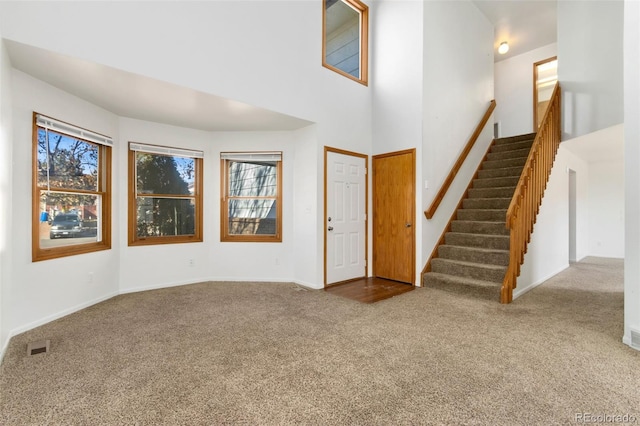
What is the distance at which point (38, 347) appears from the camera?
240 cm

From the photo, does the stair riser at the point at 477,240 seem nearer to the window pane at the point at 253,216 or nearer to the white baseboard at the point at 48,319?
the window pane at the point at 253,216

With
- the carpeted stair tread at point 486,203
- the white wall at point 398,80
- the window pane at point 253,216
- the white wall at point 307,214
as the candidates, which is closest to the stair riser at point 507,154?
the carpeted stair tread at point 486,203

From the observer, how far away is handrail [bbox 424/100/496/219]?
444 centimetres

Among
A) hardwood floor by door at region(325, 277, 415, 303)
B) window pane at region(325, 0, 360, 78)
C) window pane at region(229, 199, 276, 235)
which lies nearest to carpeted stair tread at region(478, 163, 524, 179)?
hardwood floor by door at region(325, 277, 415, 303)

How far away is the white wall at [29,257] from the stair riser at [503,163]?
20.1 feet

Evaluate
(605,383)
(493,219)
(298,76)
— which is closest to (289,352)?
(605,383)

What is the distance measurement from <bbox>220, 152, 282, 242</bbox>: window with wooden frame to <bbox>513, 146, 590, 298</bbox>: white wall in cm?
350

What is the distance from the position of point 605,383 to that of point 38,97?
520 cm

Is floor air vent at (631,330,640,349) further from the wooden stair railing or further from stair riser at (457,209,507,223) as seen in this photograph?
stair riser at (457,209,507,223)

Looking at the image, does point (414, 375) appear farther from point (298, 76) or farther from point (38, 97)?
point (38, 97)

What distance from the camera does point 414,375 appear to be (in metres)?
2.01

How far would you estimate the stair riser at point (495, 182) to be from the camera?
4.92 meters

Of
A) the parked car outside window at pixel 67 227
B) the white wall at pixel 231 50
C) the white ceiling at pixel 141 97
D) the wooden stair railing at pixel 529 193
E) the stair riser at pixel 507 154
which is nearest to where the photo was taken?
the white wall at pixel 231 50

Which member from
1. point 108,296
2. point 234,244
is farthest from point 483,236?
point 108,296
